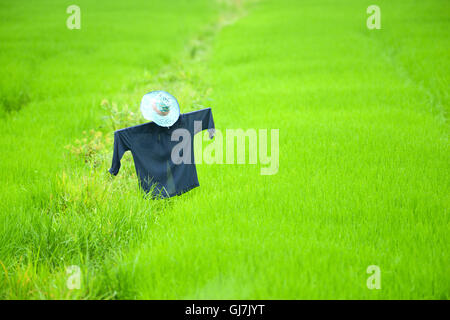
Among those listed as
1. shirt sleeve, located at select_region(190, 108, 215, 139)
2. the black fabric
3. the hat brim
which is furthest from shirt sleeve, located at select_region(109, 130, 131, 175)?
shirt sleeve, located at select_region(190, 108, 215, 139)

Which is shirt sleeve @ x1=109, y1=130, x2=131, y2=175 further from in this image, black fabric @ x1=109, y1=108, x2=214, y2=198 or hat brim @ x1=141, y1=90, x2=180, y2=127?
hat brim @ x1=141, y1=90, x2=180, y2=127

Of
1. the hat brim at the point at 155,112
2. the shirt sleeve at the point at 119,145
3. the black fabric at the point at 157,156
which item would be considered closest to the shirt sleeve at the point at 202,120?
the black fabric at the point at 157,156

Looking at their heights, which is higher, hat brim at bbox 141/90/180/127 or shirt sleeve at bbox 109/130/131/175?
hat brim at bbox 141/90/180/127

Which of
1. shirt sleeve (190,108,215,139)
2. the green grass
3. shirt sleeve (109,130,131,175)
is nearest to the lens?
the green grass

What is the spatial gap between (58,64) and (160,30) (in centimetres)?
523

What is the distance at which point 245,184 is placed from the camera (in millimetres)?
3318

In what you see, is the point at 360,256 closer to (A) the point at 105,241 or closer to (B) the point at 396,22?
(A) the point at 105,241

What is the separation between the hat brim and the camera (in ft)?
9.07

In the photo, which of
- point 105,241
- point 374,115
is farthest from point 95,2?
point 105,241

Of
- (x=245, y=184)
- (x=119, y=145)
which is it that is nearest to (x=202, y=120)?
(x=245, y=184)

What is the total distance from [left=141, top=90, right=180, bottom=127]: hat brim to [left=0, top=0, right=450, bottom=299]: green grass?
73 centimetres

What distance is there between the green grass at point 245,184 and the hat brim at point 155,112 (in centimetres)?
73

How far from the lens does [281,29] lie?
11.6m

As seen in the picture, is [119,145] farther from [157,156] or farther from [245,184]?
[245,184]
